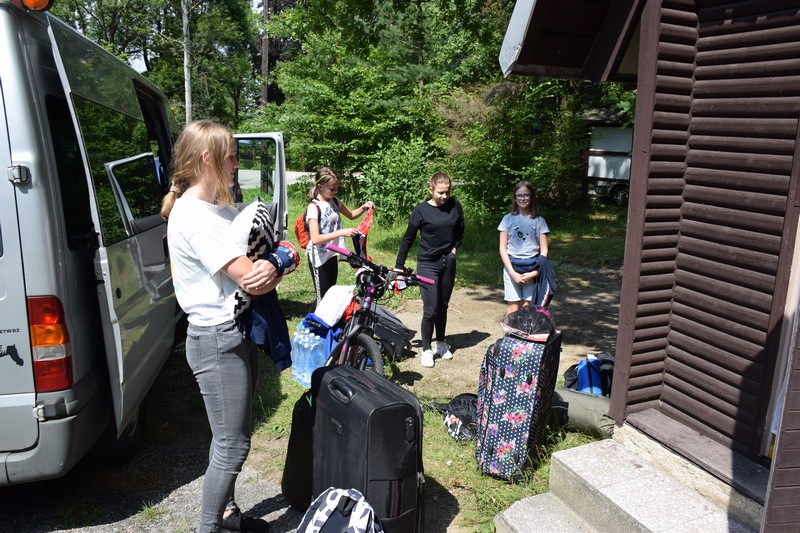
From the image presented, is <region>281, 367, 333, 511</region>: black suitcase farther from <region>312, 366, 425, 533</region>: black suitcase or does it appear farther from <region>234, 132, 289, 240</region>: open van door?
<region>234, 132, 289, 240</region>: open van door

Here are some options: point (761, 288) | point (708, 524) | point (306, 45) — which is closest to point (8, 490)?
point (708, 524)

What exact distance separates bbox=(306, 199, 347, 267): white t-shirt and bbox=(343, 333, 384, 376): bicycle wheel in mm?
1273

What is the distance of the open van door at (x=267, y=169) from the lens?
20.6ft

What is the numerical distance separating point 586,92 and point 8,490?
48.0 feet

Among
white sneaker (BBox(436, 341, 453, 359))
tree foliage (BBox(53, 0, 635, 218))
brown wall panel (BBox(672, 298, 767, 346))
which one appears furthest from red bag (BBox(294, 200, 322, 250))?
tree foliage (BBox(53, 0, 635, 218))

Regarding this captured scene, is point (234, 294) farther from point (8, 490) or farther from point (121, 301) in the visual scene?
point (8, 490)

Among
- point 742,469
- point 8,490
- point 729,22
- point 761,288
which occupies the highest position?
point 729,22

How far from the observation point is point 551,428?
386cm

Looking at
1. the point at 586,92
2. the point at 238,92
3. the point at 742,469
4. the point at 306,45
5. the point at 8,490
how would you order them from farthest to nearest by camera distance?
the point at 238,92 < the point at 306,45 < the point at 586,92 < the point at 8,490 < the point at 742,469

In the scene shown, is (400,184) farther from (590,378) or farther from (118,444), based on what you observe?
(118,444)

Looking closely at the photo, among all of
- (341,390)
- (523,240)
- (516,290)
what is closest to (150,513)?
(341,390)

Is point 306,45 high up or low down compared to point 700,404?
up

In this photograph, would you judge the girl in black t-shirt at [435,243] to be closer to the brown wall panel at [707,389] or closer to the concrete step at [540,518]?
the concrete step at [540,518]

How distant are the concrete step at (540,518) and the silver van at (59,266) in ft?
6.75
